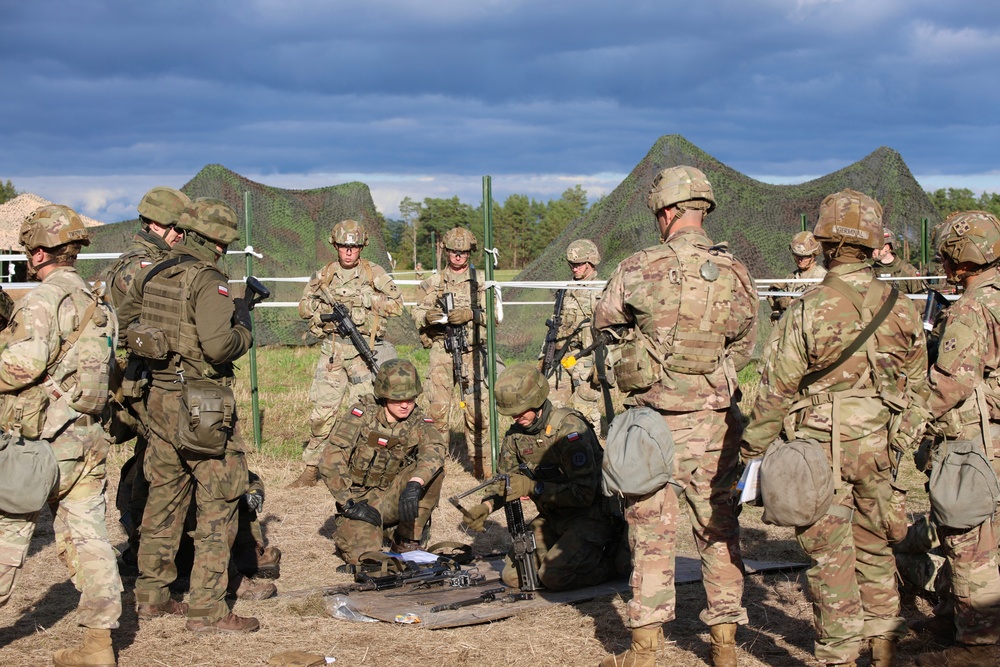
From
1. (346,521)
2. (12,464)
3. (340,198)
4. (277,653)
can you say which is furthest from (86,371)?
(340,198)

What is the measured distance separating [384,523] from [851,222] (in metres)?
3.96

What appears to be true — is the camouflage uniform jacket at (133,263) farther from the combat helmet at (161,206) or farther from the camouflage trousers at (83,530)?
the camouflage trousers at (83,530)

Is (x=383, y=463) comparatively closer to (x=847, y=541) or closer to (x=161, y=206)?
(x=161, y=206)

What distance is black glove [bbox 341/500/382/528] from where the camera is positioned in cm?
654

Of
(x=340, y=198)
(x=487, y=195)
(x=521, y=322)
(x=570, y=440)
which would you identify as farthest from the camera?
(x=340, y=198)

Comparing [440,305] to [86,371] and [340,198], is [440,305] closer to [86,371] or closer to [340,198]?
[86,371]

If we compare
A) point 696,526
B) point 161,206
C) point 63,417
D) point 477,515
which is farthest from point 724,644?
point 161,206

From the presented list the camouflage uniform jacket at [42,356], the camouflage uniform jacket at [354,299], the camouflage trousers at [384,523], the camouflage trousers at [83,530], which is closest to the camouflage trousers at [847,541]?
the camouflage trousers at [384,523]

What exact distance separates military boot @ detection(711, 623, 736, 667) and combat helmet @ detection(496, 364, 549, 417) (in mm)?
1946

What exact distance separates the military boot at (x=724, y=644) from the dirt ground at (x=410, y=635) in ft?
0.65

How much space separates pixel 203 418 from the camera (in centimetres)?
509

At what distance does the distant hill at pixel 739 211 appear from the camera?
13.8 metres

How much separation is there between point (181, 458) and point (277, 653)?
120 cm

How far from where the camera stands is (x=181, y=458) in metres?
5.34
